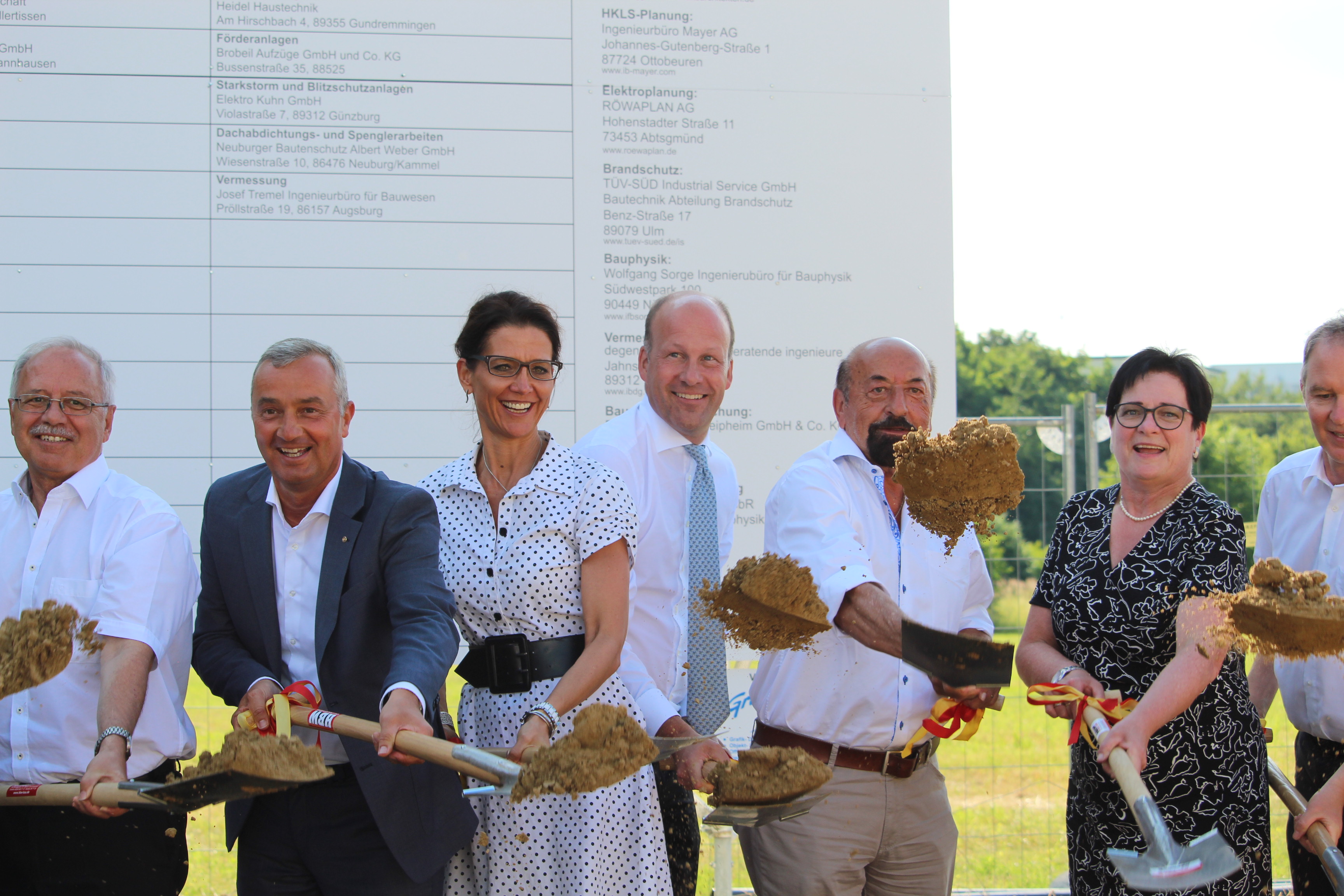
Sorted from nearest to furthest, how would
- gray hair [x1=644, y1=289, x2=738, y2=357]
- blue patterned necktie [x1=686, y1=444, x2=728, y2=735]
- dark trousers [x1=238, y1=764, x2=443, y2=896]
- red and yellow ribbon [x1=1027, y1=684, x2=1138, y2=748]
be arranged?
dark trousers [x1=238, y1=764, x2=443, y2=896] → red and yellow ribbon [x1=1027, y1=684, x2=1138, y2=748] → blue patterned necktie [x1=686, y1=444, x2=728, y2=735] → gray hair [x1=644, y1=289, x2=738, y2=357]

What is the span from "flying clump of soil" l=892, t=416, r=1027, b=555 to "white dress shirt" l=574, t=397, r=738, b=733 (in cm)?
85

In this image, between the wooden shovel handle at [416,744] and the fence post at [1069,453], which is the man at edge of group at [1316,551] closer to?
the fence post at [1069,453]

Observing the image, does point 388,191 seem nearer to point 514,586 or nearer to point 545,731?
point 514,586

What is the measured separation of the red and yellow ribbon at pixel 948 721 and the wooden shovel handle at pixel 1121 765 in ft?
0.93

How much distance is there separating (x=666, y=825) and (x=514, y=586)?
3.46ft

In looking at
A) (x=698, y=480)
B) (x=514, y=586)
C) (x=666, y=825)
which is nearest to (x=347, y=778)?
(x=514, y=586)

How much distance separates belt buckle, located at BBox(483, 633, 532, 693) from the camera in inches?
108

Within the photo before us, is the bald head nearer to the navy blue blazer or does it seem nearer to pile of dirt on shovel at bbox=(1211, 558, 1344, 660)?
pile of dirt on shovel at bbox=(1211, 558, 1344, 660)

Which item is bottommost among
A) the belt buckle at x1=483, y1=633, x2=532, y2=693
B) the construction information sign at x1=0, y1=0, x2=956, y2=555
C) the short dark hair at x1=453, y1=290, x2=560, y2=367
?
the belt buckle at x1=483, y1=633, x2=532, y2=693

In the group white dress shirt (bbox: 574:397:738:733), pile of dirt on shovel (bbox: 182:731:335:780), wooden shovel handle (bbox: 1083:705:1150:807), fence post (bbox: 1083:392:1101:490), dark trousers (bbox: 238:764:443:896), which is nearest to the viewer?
pile of dirt on shovel (bbox: 182:731:335:780)

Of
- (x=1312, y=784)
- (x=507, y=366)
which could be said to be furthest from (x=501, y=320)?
(x=1312, y=784)

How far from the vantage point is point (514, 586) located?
9.06 feet

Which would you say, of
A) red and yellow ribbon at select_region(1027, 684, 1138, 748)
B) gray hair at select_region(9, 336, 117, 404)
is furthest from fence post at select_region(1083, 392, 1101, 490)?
gray hair at select_region(9, 336, 117, 404)

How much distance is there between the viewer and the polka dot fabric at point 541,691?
2.72 meters
